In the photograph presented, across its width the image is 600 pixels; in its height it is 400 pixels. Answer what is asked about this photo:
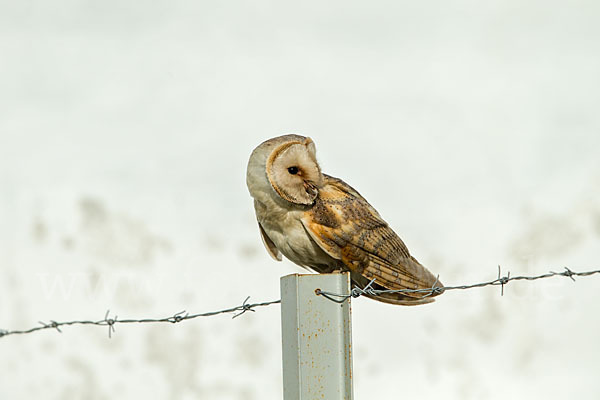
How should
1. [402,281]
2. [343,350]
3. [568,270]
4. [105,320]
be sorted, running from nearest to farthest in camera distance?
1. [343,350]
2. [568,270]
3. [105,320]
4. [402,281]

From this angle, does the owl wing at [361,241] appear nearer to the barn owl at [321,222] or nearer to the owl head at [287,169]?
the barn owl at [321,222]

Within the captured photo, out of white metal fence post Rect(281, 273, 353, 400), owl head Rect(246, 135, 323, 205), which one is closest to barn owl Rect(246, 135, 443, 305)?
owl head Rect(246, 135, 323, 205)

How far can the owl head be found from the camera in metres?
5.03

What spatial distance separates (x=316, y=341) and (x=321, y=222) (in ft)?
4.38

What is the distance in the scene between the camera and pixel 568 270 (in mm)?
4145

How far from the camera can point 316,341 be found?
12.9 feet

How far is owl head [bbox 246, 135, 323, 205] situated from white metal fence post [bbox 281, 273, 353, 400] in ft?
3.59

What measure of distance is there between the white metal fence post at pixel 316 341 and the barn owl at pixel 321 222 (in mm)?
1120

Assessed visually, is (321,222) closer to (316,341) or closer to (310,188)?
(310,188)

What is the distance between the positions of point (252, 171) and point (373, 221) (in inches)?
37.1

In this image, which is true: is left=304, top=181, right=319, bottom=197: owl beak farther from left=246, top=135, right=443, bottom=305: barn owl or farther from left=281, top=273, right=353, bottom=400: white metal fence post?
left=281, top=273, right=353, bottom=400: white metal fence post

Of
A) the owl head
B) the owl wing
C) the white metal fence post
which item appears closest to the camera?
the white metal fence post

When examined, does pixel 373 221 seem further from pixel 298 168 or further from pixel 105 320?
pixel 105 320

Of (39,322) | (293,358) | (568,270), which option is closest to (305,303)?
(293,358)
